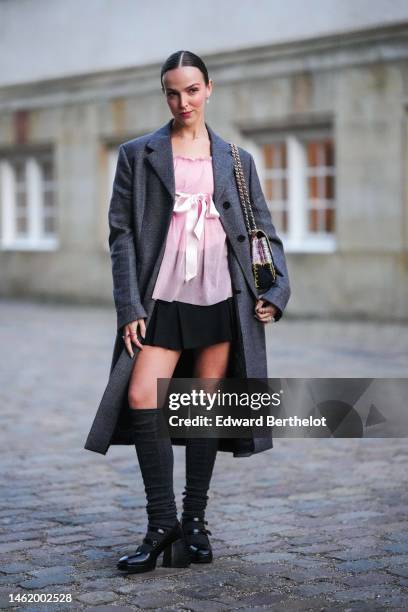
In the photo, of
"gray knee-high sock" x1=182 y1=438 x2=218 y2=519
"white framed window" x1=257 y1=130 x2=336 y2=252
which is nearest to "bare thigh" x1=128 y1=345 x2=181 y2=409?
"gray knee-high sock" x1=182 y1=438 x2=218 y2=519

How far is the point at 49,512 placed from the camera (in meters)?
5.93

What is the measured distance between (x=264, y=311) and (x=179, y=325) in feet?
1.08

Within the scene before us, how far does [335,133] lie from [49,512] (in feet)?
38.1

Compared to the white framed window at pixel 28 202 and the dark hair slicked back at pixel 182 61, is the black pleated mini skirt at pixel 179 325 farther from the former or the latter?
the white framed window at pixel 28 202

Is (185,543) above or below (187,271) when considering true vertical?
below

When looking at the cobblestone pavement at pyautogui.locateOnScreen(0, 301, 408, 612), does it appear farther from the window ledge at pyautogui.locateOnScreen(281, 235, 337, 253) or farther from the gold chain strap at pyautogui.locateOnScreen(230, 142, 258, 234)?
the window ledge at pyautogui.locateOnScreen(281, 235, 337, 253)

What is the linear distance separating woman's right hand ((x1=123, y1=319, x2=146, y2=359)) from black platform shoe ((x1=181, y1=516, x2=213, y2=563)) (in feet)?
2.38

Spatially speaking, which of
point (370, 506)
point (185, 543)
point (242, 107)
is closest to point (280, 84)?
point (242, 107)

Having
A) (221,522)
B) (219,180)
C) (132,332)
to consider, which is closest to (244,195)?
(219,180)

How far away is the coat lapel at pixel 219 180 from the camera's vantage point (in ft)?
15.9

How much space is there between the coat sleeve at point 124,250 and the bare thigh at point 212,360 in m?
0.30

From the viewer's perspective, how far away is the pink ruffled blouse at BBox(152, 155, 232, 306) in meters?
4.84

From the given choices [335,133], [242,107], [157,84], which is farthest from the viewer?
[157,84]

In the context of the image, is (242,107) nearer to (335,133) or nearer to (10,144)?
(335,133)
